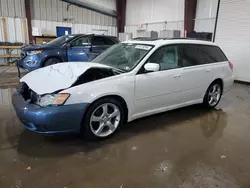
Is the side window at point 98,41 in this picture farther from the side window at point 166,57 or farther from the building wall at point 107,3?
the building wall at point 107,3

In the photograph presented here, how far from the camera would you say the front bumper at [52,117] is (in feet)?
7.84

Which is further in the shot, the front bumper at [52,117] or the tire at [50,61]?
the tire at [50,61]

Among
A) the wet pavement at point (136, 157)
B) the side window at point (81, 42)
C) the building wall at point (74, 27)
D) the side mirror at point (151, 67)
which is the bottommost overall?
the wet pavement at point (136, 157)

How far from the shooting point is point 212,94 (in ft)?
13.9

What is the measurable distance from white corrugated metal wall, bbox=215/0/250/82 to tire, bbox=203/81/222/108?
4.12 metres

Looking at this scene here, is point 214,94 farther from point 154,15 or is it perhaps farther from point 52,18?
point 52,18

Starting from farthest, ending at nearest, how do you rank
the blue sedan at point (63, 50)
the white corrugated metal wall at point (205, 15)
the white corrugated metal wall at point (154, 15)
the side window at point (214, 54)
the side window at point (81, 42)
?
1. the white corrugated metal wall at point (154, 15)
2. the white corrugated metal wall at point (205, 15)
3. the side window at point (81, 42)
4. the blue sedan at point (63, 50)
5. the side window at point (214, 54)

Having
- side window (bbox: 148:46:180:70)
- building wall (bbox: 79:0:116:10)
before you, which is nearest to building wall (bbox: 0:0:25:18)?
building wall (bbox: 79:0:116:10)

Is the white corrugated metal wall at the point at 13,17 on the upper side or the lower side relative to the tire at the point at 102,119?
upper

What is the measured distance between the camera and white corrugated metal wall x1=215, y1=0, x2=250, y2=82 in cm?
746

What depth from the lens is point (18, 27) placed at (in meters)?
11.8

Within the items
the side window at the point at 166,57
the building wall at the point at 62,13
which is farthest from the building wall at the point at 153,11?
the side window at the point at 166,57

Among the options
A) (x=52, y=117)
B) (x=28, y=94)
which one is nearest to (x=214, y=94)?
(x=52, y=117)

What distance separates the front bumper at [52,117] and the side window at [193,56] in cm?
196
